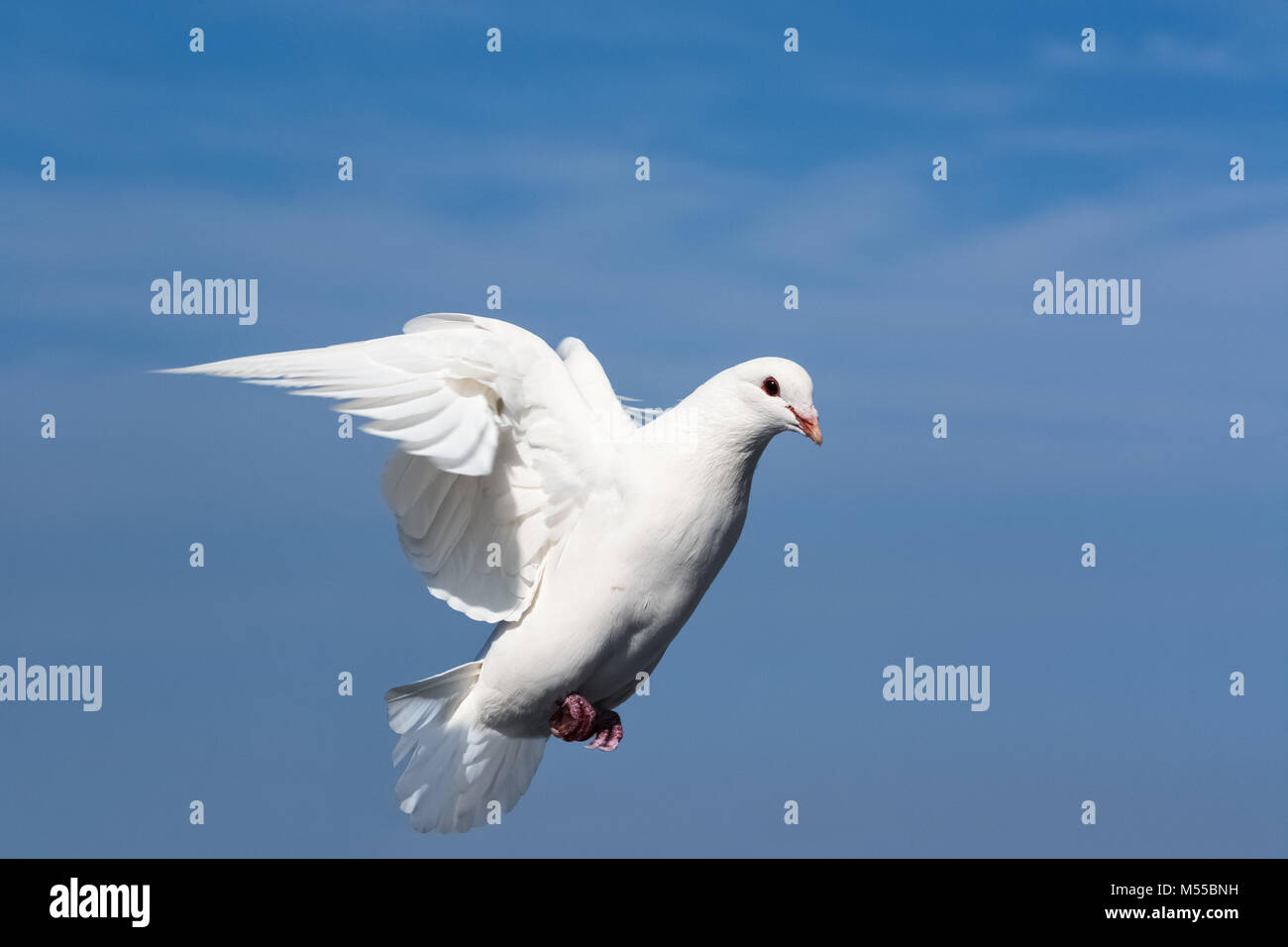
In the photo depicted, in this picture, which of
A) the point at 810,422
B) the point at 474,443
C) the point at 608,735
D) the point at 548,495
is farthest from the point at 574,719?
the point at 810,422

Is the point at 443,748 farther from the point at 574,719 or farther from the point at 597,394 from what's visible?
the point at 597,394

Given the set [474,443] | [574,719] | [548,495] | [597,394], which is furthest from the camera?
[597,394]

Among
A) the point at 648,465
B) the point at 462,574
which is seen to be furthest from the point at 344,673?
the point at 648,465

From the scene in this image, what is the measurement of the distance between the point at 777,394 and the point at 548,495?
1.58 m

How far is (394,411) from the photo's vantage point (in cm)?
705

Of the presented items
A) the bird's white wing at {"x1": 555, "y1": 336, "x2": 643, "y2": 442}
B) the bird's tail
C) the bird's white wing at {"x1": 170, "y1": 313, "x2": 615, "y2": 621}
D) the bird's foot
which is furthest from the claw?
the bird's white wing at {"x1": 555, "y1": 336, "x2": 643, "y2": 442}

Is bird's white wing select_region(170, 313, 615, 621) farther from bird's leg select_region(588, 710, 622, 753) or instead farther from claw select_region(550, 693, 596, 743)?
bird's leg select_region(588, 710, 622, 753)

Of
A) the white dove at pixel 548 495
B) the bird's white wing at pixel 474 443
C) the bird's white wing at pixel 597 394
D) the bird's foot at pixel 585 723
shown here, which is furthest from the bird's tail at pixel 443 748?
the bird's white wing at pixel 597 394

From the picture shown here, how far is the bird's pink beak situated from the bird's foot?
89.1 inches

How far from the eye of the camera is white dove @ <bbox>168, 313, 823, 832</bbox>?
7.30 meters

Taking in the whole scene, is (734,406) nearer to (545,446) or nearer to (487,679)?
(545,446)

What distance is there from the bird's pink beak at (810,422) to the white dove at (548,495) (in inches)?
0.5

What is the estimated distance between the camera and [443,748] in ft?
27.9
